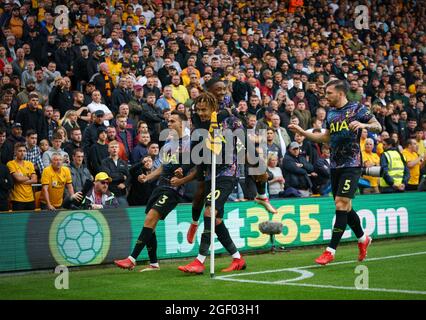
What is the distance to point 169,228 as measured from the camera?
48.5ft

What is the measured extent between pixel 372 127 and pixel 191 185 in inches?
242

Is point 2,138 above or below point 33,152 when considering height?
above

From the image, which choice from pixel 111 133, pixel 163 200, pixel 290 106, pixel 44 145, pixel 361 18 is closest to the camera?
pixel 163 200

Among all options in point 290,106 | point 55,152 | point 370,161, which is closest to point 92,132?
point 55,152

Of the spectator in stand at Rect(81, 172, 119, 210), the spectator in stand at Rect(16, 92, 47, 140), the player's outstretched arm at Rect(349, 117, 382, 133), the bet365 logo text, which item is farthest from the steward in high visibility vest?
the bet365 logo text

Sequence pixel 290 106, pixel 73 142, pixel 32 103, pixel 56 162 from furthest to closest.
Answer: pixel 290 106 < pixel 32 103 < pixel 73 142 < pixel 56 162

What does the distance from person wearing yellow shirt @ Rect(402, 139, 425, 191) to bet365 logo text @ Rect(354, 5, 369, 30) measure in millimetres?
11600

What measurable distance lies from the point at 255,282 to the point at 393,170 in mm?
10298

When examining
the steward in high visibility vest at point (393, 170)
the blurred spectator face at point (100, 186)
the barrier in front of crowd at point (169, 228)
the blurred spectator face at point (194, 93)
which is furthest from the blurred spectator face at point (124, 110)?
the steward in high visibility vest at point (393, 170)

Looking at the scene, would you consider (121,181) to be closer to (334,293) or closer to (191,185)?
(191,185)

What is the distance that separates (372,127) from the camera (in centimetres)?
1180

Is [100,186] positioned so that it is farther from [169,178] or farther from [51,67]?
[51,67]

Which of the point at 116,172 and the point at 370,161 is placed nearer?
the point at 116,172

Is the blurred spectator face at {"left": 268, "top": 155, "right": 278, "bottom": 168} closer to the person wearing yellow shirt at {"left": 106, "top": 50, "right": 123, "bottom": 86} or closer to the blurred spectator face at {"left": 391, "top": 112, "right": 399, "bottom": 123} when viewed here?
the person wearing yellow shirt at {"left": 106, "top": 50, "right": 123, "bottom": 86}
